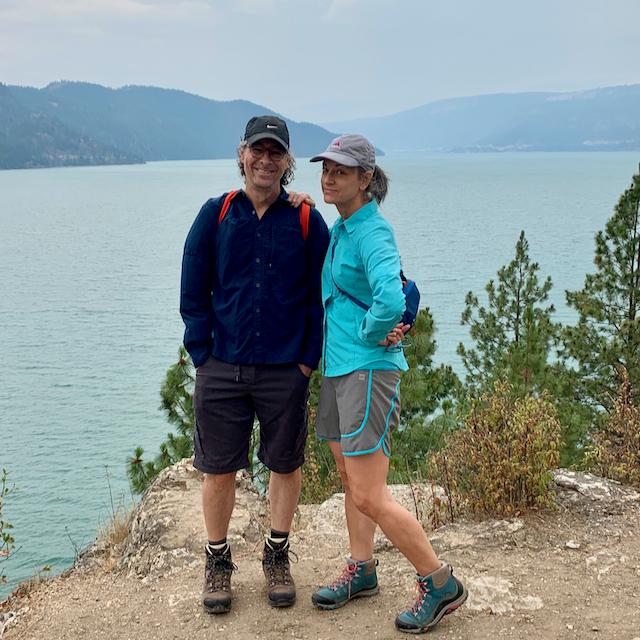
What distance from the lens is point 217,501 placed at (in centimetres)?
373

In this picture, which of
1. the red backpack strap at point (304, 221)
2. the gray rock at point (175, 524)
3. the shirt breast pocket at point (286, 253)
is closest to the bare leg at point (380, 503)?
the shirt breast pocket at point (286, 253)

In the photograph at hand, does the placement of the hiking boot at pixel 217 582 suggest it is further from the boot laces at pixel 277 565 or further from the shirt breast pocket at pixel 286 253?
the shirt breast pocket at pixel 286 253

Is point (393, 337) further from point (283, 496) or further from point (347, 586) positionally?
point (347, 586)

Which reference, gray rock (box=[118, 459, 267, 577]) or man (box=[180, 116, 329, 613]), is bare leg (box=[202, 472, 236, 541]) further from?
gray rock (box=[118, 459, 267, 577])

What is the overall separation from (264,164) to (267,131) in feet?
0.51

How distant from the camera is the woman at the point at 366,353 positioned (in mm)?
3068

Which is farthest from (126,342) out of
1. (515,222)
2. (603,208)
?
(603,208)

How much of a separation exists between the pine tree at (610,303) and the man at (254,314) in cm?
1125

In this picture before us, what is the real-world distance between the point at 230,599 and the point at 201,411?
1.03 m

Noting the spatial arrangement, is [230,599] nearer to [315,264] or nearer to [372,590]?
[372,590]

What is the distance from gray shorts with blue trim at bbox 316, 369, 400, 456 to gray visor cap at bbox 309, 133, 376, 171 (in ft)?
3.03

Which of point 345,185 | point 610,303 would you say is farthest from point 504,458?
point 610,303

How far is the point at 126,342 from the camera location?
92.4ft

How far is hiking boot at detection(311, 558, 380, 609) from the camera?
3.64 m
